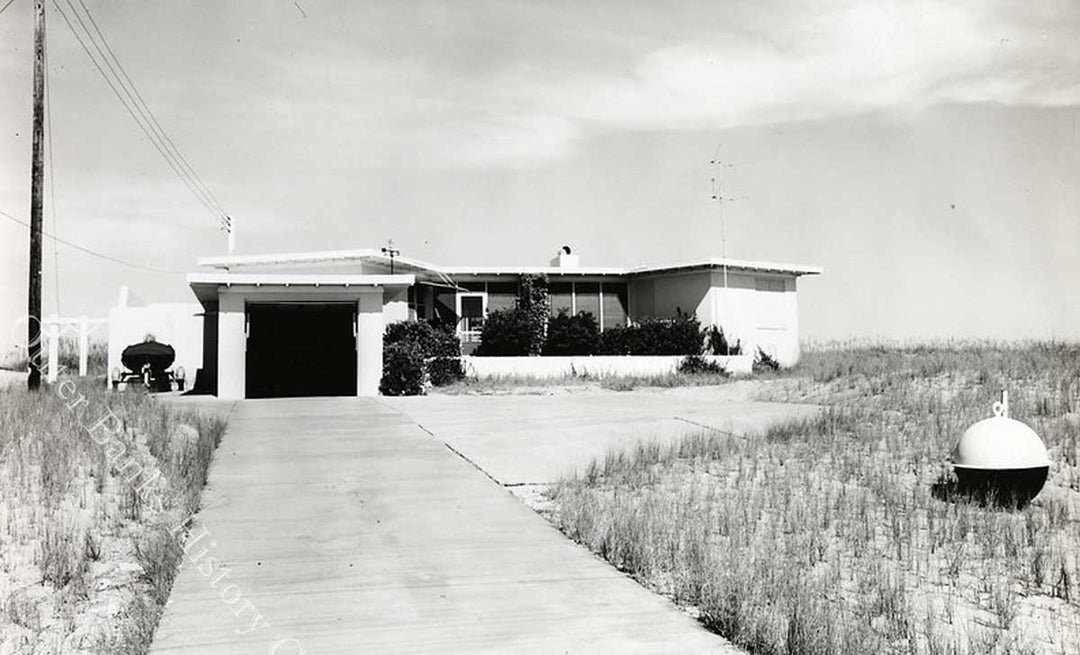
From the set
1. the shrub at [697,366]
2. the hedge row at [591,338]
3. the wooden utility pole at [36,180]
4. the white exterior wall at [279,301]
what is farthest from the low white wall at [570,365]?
the wooden utility pole at [36,180]

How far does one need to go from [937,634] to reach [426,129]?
14554mm

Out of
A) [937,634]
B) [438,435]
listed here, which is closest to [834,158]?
[438,435]

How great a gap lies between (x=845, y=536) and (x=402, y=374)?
660 inches

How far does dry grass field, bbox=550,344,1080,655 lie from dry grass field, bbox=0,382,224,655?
3307 mm

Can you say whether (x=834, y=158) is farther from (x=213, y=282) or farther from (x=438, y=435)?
(x=213, y=282)

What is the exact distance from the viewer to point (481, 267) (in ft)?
107

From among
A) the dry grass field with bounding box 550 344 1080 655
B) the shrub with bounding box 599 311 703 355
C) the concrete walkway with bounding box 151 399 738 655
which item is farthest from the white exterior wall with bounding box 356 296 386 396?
the concrete walkway with bounding box 151 399 738 655

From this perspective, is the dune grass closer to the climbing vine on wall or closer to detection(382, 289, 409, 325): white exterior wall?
the climbing vine on wall

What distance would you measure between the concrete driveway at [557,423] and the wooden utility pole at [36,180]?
7222mm

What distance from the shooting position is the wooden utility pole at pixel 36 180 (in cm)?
1845

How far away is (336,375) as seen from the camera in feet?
98.6

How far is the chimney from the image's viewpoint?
34.1 m

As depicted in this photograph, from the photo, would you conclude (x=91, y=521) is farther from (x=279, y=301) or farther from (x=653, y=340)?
(x=653, y=340)

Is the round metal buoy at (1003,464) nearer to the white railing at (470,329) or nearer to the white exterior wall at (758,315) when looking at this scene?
the white exterior wall at (758,315)
